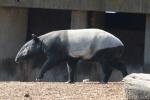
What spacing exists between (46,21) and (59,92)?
909 centimetres

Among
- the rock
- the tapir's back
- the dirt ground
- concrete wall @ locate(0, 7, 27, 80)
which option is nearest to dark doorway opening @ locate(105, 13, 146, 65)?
concrete wall @ locate(0, 7, 27, 80)

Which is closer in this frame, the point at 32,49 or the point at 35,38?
the point at 35,38

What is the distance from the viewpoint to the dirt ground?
397 inches

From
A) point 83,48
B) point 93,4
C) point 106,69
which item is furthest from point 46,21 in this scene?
point 106,69

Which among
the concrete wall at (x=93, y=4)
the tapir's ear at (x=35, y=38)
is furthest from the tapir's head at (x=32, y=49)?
the concrete wall at (x=93, y=4)

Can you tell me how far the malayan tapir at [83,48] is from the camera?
14.1 m

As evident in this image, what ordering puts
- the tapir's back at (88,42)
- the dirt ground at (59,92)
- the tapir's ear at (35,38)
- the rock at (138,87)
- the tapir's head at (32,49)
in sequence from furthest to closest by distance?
1. the tapir's head at (32,49)
2. the tapir's ear at (35,38)
3. the tapir's back at (88,42)
4. the dirt ground at (59,92)
5. the rock at (138,87)

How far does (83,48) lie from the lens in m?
14.2

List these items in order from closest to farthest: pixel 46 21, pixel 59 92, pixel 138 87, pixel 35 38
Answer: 1. pixel 138 87
2. pixel 59 92
3. pixel 35 38
4. pixel 46 21

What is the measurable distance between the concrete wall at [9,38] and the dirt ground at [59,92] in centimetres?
573

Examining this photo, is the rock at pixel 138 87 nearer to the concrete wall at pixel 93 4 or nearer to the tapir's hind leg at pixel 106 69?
the tapir's hind leg at pixel 106 69

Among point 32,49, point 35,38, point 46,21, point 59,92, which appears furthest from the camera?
point 46,21

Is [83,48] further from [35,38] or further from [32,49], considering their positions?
[32,49]

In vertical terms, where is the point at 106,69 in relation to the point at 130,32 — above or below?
below
